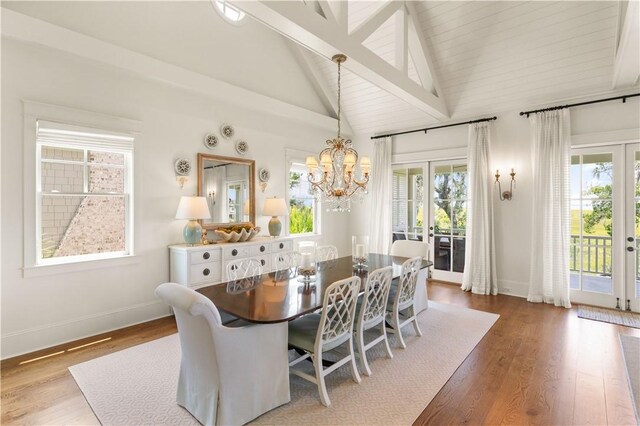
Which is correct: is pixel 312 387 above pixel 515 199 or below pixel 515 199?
below

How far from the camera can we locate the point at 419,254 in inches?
169

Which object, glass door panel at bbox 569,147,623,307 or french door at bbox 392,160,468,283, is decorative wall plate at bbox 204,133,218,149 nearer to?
french door at bbox 392,160,468,283

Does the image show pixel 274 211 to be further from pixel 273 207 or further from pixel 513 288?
pixel 513 288

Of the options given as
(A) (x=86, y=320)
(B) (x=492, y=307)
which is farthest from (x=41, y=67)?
(B) (x=492, y=307)

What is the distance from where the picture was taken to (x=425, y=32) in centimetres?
465

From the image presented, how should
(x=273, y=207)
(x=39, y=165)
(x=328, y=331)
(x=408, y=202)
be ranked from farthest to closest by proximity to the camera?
(x=408, y=202), (x=273, y=207), (x=39, y=165), (x=328, y=331)

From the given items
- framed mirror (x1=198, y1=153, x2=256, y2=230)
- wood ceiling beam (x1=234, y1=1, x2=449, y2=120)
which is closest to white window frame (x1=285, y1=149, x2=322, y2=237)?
framed mirror (x1=198, y1=153, x2=256, y2=230)

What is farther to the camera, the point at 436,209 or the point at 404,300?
the point at 436,209

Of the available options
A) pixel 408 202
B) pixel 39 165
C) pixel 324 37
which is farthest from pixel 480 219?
pixel 39 165

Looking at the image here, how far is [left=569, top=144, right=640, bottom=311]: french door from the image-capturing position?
4250 millimetres

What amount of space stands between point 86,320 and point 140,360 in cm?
104

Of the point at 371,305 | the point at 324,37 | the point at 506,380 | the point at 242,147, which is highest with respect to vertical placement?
the point at 324,37

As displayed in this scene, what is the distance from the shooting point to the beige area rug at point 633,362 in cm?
241

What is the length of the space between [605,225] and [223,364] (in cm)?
505
